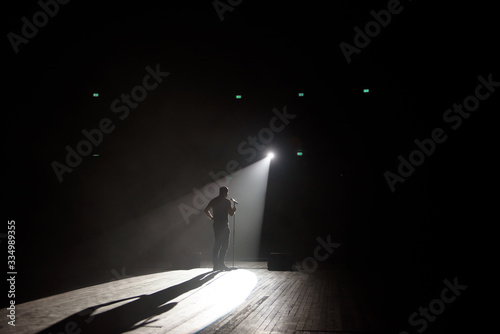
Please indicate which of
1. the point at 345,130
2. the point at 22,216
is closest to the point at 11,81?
the point at 22,216

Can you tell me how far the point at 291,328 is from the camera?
8.58 feet

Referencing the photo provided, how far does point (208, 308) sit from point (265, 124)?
310 inches

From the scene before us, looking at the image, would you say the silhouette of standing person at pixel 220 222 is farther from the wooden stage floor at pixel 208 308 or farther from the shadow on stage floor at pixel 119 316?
the shadow on stage floor at pixel 119 316

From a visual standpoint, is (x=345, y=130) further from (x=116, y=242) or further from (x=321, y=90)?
(x=116, y=242)

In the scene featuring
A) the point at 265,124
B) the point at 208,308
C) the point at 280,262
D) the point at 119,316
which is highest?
the point at 265,124

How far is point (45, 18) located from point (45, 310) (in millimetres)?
6931

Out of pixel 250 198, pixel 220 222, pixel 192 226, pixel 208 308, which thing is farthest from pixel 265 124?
pixel 208 308

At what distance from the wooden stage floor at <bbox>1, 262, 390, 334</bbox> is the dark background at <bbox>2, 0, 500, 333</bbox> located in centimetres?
453

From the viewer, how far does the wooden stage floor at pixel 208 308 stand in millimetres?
2656

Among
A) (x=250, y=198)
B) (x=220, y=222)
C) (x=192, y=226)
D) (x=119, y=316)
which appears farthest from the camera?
(x=250, y=198)

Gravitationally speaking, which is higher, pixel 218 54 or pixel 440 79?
pixel 218 54

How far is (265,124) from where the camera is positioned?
35.0ft

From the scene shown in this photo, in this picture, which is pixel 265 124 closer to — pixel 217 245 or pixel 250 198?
pixel 250 198

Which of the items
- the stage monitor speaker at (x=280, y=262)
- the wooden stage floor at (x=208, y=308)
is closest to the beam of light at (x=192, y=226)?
the stage monitor speaker at (x=280, y=262)
